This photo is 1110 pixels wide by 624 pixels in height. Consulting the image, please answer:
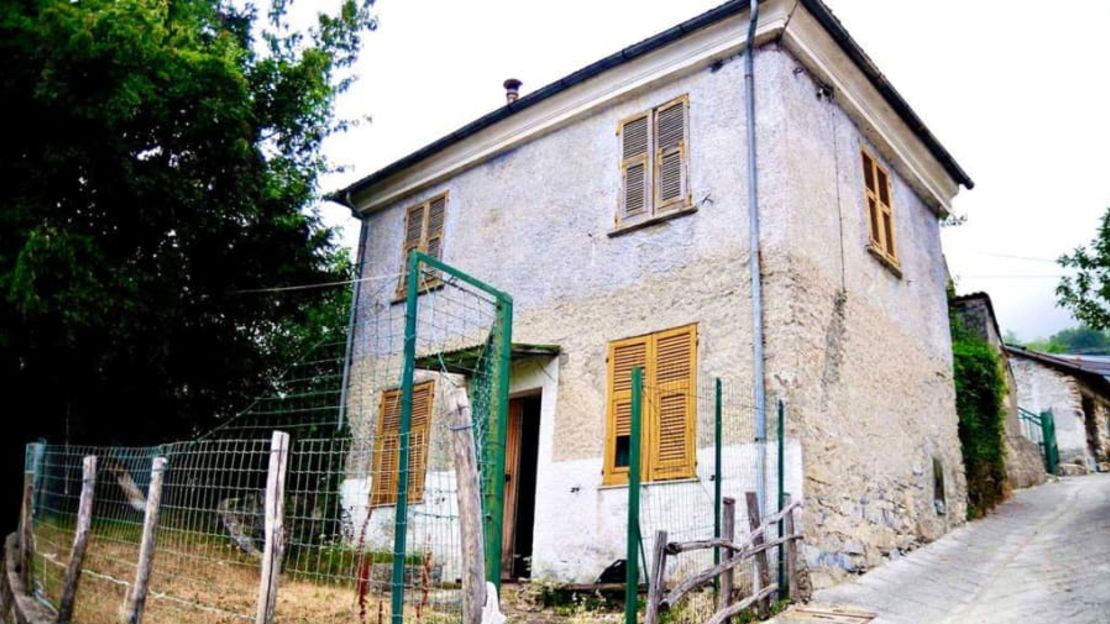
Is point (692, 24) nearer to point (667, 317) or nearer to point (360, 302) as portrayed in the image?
point (667, 317)

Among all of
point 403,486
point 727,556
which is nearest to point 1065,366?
point 727,556

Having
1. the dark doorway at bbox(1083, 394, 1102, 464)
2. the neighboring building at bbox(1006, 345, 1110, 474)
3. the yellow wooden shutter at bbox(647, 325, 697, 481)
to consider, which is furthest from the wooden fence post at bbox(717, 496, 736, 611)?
the dark doorway at bbox(1083, 394, 1102, 464)

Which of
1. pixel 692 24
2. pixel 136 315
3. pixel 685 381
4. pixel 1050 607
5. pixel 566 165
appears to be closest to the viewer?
pixel 1050 607

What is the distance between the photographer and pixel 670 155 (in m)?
9.17

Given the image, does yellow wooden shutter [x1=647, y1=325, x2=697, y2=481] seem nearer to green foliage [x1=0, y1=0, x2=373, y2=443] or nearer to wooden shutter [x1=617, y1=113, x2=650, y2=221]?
wooden shutter [x1=617, y1=113, x2=650, y2=221]

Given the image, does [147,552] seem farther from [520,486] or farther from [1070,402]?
[1070,402]

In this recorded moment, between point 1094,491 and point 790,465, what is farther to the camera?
point 1094,491

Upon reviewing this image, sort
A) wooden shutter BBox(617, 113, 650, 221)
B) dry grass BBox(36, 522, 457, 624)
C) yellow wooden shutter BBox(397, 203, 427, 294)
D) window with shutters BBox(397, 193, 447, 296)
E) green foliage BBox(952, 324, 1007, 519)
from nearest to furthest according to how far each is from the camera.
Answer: dry grass BBox(36, 522, 457, 624) < wooden shutter BBox(617, 113, 650, 221) < green foliage BBox(952, 324, 1007, 519) < window with shutters BBox(397, 193, 447, 296) < yellow wooden shutter BBox(397, 203, 427, 294)

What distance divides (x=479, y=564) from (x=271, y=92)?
8.84 meters

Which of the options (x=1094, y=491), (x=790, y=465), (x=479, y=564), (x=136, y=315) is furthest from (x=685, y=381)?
(x=1094, y=491)

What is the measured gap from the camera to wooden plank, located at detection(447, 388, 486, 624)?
4211 millimetres

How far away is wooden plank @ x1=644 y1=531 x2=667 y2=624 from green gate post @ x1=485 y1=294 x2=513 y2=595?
1058 millimetres

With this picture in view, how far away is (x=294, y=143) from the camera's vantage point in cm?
1190

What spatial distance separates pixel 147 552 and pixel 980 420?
10.9 metres
